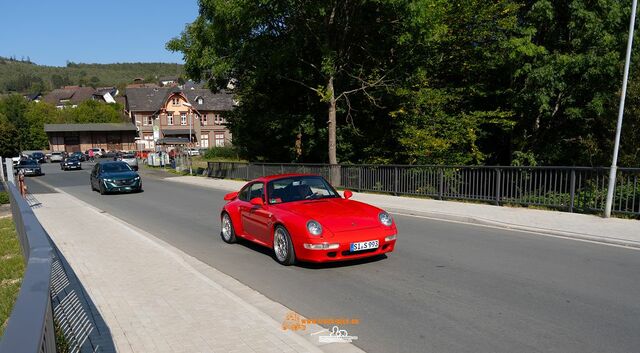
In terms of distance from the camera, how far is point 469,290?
19.5 feet

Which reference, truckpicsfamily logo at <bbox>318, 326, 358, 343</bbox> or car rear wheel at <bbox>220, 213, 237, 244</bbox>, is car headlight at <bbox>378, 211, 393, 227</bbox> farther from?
car rear wheel at <bbox>220, 213, 237, 244</bbox>

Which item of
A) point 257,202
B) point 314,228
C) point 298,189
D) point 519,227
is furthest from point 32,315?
point 519,227

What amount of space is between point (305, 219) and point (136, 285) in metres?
2.41

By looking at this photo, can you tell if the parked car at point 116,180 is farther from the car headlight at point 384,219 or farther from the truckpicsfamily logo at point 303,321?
the truckpicsfamily logo at point 303,321

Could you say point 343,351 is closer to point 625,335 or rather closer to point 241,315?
point 241,315

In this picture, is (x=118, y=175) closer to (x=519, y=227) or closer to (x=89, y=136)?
(x=519, y=227)

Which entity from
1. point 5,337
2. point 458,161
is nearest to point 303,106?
point 458,161

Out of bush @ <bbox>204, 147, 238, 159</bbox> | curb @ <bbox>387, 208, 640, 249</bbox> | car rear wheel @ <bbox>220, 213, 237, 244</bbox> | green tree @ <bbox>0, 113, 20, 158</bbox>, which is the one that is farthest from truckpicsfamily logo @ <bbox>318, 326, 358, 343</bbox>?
green tree @ <bbox>0, 113, 20, 158</bbox>

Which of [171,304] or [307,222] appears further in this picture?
[307,222]

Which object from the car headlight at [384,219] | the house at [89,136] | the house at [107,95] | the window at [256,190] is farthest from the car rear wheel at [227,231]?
the house at [107,95]

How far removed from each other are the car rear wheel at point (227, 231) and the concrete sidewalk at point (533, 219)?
5513mm

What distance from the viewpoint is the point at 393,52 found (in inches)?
949

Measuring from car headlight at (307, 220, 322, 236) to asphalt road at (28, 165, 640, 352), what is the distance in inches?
24.2

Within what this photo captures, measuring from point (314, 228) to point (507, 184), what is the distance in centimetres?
868
